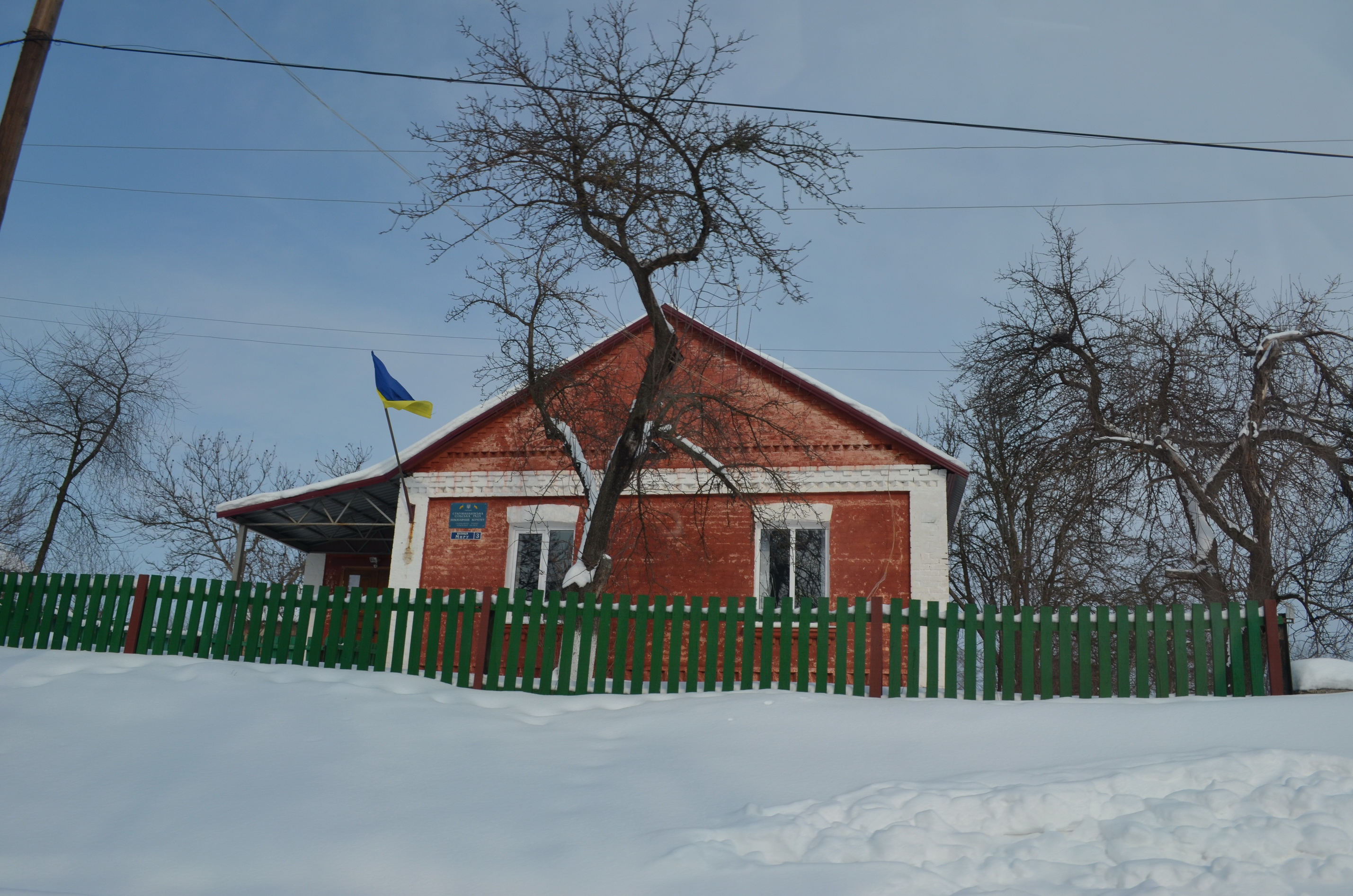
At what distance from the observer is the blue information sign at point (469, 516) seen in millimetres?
14570

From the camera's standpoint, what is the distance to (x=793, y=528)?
1372cm

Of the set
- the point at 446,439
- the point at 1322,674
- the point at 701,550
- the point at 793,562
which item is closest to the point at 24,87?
the point at 446,439

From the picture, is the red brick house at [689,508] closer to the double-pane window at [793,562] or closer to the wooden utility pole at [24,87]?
the double-pane window at [793,562]

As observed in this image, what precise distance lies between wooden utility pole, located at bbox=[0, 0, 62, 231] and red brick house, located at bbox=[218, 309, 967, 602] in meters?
7.06

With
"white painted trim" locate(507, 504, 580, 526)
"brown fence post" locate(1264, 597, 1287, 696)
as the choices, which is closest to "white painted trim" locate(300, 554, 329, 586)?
"white painted trim" locate(507, 504, 580, 526)

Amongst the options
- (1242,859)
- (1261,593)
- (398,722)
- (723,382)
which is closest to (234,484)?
(723,382)

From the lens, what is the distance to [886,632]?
40.7 ft

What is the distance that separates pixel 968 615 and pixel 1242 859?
4358 millimetres

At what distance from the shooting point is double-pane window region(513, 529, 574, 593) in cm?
1436

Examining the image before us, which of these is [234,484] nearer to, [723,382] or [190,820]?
[723,382]

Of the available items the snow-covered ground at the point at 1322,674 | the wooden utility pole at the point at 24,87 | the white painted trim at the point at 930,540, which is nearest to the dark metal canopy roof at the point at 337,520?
the wooden utility pole at the point at 24,87

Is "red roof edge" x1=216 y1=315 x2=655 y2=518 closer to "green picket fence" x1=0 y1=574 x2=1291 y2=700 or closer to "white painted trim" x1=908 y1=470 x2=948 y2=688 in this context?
"green picket fence" x1=0 y1=574 x2=1291 y2=700

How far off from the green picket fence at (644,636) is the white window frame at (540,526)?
8.68ft

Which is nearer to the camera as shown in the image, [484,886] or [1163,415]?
[484,886]
